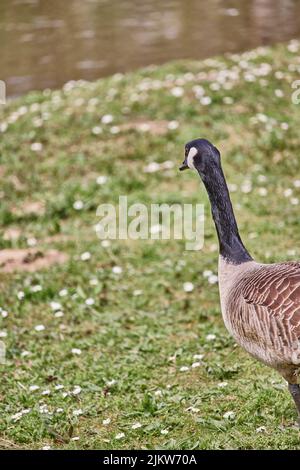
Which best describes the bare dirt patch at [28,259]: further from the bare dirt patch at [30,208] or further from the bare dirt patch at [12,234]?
the bare dirt patch at [30,208]

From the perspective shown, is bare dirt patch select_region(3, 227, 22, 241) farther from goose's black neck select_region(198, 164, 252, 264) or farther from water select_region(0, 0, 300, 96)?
water select_region(0, 0, 300, 96)

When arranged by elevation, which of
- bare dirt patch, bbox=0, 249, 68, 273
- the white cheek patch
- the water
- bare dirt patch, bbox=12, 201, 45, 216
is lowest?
the water

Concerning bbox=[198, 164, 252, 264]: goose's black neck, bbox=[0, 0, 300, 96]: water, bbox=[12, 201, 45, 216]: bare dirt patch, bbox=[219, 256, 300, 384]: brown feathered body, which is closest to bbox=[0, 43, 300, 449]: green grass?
bbox=[12, 201, 45, 216]: bare dirt patch

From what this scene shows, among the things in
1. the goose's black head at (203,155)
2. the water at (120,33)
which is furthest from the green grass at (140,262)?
the water at (120,33)

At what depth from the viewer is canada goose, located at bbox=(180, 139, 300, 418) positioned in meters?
4.14

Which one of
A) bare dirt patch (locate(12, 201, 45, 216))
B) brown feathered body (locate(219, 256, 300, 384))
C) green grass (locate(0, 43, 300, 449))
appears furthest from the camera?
bare dirt patch (locate(12, 201, 45, 216))

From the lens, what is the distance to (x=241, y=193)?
9.23m

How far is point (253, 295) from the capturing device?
4375 mm

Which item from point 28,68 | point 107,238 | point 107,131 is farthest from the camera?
point 28,68

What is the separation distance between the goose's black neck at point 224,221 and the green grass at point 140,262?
95 centimetres

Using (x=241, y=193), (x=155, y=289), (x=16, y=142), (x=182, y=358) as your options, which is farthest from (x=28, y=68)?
(x=182, y=358)

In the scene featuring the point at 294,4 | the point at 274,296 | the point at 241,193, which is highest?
the point at 274,296
